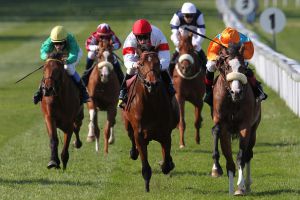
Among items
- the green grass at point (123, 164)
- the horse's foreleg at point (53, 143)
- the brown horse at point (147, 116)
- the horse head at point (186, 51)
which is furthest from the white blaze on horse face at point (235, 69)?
the horse head at point (186, 51)

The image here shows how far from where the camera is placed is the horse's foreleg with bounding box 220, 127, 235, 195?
541 inches

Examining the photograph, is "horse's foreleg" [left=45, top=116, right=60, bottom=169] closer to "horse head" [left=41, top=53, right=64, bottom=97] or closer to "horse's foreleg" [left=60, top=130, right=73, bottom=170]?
"horse's foreleg" [left=60, top=130, right=73, bottom=170]

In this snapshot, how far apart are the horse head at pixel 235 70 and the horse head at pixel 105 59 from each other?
5.66m

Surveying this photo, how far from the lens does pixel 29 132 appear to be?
21344 mm

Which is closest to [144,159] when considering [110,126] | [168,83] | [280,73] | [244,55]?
[168,83]

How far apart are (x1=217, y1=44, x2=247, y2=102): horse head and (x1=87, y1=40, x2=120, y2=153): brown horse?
224 inches

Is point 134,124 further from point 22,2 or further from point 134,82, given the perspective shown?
point 22,2

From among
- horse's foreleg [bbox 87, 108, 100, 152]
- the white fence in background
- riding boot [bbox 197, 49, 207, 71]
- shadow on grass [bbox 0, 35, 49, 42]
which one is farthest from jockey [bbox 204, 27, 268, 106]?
shadow on grass [bbox 0, 35, 49, 42]

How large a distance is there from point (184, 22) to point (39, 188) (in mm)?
7126

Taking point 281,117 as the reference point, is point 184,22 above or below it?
above

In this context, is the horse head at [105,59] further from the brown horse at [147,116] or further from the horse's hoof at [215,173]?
the brown horse at [147,116]

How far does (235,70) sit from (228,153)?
3.76 ft

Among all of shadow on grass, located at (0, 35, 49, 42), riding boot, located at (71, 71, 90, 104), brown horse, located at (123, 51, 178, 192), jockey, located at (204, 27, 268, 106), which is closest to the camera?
brown horse, located at (123, 51, 178, 192)

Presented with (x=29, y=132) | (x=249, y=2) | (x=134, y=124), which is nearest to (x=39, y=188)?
(x=134, y=124)
